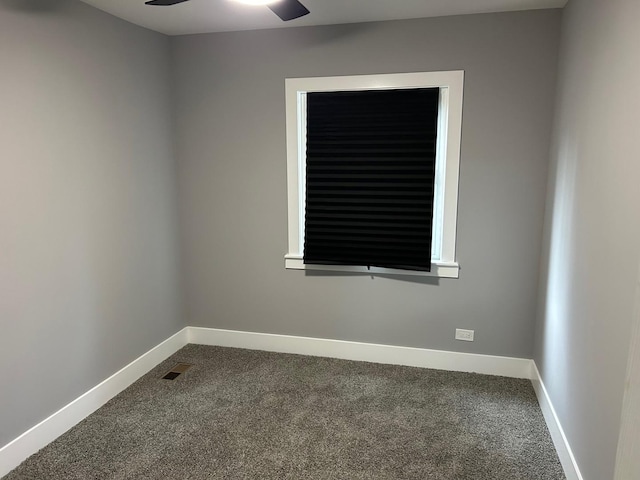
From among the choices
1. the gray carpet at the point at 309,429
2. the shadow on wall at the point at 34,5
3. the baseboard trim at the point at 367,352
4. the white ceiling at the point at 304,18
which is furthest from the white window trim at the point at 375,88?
the shadow on wall at the point at 34,5

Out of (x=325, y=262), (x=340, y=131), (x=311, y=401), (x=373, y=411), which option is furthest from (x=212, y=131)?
(x=373, y=411)

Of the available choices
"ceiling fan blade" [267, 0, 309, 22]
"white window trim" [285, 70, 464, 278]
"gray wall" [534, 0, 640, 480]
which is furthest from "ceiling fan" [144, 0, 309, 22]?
"gray wall" [534, 0, 640, 480]

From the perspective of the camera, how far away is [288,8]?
2131 millimetres

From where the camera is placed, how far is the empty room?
2129 millimetres

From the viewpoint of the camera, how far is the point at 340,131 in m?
3.11

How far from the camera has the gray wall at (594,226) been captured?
5.29ft

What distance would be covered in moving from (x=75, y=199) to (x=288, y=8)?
160cm

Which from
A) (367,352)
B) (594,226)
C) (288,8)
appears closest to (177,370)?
(367,352)

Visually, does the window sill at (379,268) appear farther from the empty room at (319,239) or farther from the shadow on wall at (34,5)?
the shadow on wall at (34,5)

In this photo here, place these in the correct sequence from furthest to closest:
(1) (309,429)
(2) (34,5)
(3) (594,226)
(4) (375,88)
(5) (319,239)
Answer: (5) (319,239), (4) (375,88), (1) (309,429), (2) (34,5), (3) (594,226)

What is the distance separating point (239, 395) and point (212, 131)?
1.94 metres

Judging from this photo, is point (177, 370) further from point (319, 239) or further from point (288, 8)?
point (288, 8)

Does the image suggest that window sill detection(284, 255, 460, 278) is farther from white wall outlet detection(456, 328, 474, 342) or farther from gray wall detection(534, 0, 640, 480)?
gray wall detection(534, 0, 640, 480)

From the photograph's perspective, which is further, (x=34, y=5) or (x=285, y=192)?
(x=285, y=192)
